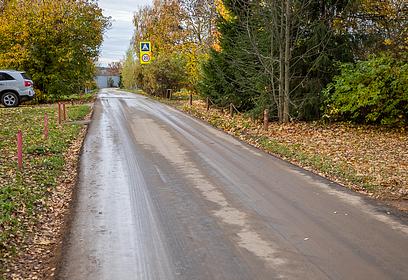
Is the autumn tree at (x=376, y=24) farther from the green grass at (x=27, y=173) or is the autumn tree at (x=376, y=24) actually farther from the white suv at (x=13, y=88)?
the white suv at (x=13, y=88)

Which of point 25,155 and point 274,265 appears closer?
point 274,265

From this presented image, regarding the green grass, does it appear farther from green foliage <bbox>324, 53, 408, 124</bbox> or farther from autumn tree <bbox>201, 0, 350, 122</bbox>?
green foliage <bbox>324, 53, 408, 124</bbox>

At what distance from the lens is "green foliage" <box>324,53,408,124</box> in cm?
1255

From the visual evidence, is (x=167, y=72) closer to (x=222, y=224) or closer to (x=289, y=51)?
(x=289, y=51)

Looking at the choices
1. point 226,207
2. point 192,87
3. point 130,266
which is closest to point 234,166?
point 226,207

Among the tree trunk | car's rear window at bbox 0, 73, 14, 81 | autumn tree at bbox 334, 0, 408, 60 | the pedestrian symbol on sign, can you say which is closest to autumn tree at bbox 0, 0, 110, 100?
car's rear window at bbox 0, 73, 14, 81

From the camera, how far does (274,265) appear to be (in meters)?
4.44

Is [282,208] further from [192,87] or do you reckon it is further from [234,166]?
[192,87]

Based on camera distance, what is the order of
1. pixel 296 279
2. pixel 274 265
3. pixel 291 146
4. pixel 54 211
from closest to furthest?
pixel 296 279, pixel 274 265, pixel 54 211, pixel 291 146

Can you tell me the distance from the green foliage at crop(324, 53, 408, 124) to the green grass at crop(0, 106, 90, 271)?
10.7m

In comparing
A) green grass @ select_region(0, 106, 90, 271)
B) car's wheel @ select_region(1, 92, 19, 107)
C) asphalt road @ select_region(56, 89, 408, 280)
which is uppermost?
car's wheel @ select_region(1, 92, 19, 107)

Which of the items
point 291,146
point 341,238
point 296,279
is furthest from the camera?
point 291,146

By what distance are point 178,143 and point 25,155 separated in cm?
494

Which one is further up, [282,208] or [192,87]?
[192,87]
